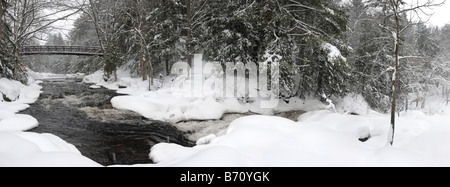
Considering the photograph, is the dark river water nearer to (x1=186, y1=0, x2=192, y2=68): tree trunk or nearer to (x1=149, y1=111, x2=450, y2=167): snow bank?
(x1=149, y1=111, x2=450, y2=167): snow bank

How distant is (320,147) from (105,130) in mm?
7607

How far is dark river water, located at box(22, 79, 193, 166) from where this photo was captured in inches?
277

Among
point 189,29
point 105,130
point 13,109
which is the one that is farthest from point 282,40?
point 13,109

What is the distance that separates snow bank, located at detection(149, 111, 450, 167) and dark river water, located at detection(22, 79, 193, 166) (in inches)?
39.7

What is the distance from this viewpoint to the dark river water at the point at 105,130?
7027mm

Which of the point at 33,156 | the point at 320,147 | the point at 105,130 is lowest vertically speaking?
the point at 105,130

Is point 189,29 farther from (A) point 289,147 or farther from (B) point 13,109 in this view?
(A) point 289,147

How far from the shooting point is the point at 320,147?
19.6ft

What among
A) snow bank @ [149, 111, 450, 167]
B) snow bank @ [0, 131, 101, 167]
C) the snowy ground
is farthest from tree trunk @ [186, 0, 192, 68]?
snow bank @ [0, 131, 101, 167]

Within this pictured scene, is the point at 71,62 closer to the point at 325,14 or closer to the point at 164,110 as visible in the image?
the point at 164,110

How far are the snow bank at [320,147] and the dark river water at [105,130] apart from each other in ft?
3.31

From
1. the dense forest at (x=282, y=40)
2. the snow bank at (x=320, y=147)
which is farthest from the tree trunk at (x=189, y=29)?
the snow bank at (x=320, y=147)
